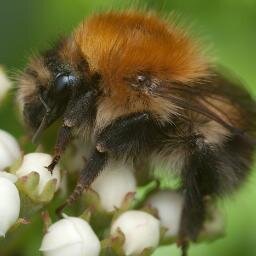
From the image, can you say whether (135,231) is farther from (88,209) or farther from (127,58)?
(127,58)

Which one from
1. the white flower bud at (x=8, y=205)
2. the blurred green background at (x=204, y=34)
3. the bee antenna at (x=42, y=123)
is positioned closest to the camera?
the white flower bud at (x=8, y=205)

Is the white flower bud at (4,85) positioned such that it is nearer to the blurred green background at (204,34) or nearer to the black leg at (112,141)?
the blurred green background at (204,34)

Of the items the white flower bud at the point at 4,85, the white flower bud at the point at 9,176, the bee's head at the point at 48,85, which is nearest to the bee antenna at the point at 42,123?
the bee's head at the point at 48,85

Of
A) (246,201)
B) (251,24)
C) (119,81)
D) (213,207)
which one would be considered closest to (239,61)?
(251,24)

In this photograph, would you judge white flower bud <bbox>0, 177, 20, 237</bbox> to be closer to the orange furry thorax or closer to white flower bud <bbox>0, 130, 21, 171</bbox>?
white flower bud <bbox>0, 130, 21, 171</bbox>

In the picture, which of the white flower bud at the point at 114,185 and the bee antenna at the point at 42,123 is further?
the white flower bud at the point at 114,185

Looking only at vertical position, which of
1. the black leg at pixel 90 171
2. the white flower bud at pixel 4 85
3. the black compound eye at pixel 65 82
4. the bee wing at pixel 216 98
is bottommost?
the white flower bud at pixel 4 85

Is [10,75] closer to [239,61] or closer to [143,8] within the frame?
[143,8]

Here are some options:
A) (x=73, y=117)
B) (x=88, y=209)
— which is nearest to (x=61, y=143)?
(x=73, y=117)

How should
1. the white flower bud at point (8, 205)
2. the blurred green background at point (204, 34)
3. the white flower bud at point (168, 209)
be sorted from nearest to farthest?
the white flower bud at point (8, 205) → the white flower bud at point (168, 209) → the blurred green background at point (204, 34)
